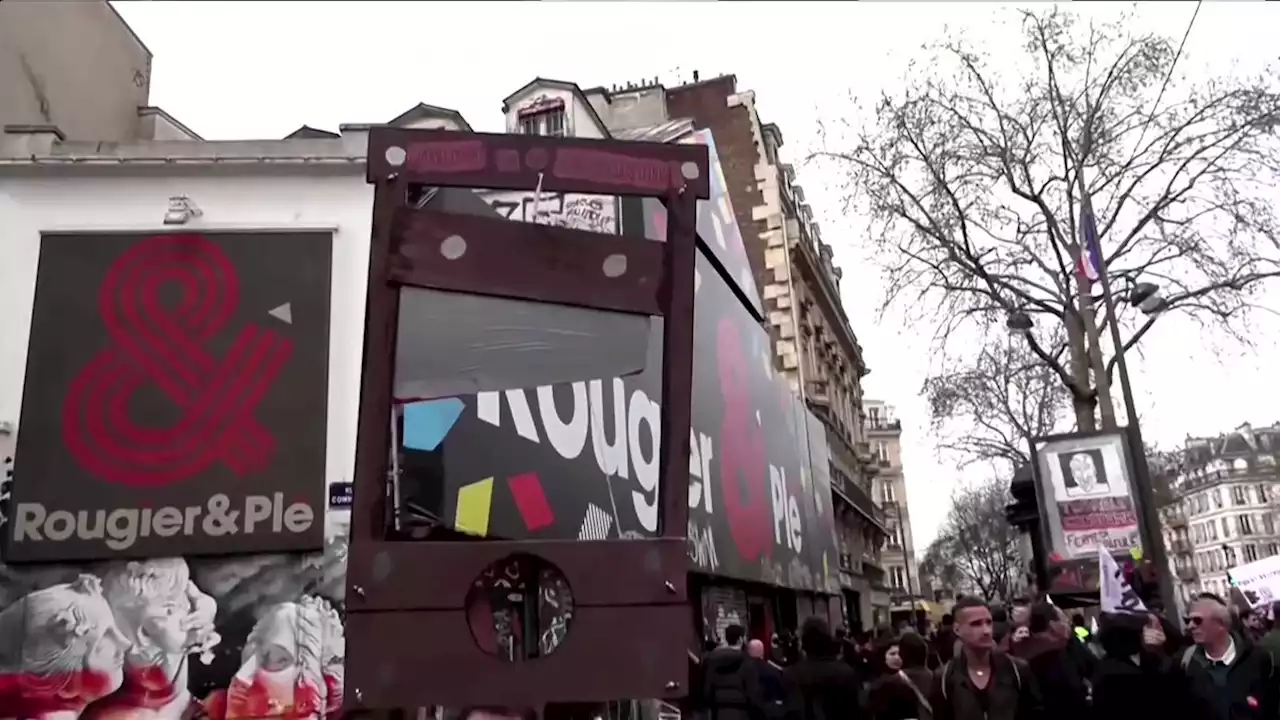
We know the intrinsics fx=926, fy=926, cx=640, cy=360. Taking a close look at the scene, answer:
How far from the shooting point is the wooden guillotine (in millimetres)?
2510

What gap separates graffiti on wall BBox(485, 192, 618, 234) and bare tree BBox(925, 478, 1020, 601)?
48515 mm

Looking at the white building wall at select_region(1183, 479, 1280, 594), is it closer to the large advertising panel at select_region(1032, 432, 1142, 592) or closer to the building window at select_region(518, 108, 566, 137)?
the building window at select_region(518, 108, 566, 137)

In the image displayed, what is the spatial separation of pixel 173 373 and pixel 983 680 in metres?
9.79

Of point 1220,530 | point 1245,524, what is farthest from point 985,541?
point 1220,530

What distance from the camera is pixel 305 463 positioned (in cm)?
1124

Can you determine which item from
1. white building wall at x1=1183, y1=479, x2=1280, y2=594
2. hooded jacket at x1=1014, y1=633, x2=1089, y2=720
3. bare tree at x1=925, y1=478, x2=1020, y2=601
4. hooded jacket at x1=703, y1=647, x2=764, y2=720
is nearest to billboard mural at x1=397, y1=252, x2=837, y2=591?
hooded jacket at x1=1014, y1=633, x2=1089, y2=720

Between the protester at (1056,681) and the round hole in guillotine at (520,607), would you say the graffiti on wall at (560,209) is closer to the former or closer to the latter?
the round hole in guillotine at (520,607)

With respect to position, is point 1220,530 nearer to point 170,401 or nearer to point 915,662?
point 915,662

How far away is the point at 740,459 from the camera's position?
1563 cm

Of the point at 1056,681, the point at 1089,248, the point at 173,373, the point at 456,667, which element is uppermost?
the point at 1089,248

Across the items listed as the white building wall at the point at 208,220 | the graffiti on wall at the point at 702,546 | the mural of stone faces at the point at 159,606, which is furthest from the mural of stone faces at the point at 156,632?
the graffiti on wall at the point at 702,546

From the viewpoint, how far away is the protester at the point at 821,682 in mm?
6195

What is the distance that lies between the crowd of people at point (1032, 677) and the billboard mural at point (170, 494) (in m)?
5.81

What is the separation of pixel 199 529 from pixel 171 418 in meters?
1.37
